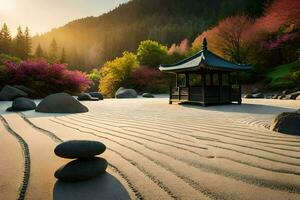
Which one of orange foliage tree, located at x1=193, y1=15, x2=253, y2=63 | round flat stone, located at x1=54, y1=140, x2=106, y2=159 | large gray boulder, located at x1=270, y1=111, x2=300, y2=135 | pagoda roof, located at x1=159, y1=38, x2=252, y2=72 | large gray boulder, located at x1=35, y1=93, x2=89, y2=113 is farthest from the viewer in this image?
orange foliage tree, located at x1=193, y1=15, x2=253, y2=63

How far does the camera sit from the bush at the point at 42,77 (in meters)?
17.3

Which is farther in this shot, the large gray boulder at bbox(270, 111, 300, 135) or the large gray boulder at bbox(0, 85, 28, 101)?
the large gray boulder at bbox(0, 85, 28, 101)

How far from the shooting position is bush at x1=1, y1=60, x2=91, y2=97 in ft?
56.9

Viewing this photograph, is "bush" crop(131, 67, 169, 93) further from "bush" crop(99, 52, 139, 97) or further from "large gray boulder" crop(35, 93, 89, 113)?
"large gray boulder" crop(35, 93, 89, 113)

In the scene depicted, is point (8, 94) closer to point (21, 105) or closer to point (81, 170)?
point (21, 105)

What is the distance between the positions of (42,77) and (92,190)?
55.2 ft

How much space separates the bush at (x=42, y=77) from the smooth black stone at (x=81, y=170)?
15867 millimetres

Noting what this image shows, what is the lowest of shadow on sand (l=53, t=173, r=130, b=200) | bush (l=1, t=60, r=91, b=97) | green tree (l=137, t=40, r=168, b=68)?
shadow on sand (l=53, t=173, r=130, b=200)

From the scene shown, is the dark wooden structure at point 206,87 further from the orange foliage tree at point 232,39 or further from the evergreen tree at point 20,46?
the evergreen tree at point 20,46

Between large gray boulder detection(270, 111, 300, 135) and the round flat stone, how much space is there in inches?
117

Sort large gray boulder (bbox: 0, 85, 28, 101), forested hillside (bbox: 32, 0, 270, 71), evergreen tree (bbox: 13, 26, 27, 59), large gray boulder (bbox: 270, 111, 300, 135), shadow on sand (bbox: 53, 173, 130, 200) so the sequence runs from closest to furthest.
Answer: shadow on sand (bbox: 53, 173, 130, 200), large gray boulder (bbox: 270, 111, 300, 135), large gray boulder (bbox: 0, 85, 28, 101), evergreen tree (bbox: 13, 26, 27, 59), forested hillside (bbox: 32, 0, 270, 71)

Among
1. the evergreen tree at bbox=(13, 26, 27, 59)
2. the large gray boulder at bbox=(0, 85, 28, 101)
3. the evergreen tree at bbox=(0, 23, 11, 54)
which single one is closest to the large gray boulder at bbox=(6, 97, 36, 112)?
the large gray boulder at bbox=(0, 85, 28, 101)

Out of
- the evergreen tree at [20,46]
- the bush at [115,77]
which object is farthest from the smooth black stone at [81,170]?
the evergreen tree at [20,46]

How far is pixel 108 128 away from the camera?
15.7 ft
